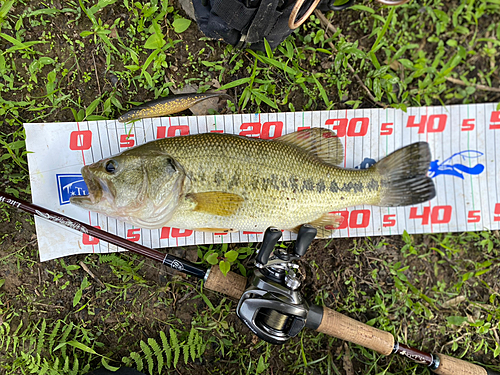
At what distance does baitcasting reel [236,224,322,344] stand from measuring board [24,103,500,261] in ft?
1.55

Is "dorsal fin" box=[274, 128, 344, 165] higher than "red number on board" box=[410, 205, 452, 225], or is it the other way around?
"dorsal fin" box=[274, 128, 344, 165]

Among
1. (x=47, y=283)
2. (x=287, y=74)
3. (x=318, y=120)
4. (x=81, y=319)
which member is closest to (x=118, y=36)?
(x=287, y=74)

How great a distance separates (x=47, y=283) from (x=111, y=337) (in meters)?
0.68

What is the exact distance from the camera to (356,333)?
2371mm

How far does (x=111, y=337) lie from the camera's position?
2.51 m

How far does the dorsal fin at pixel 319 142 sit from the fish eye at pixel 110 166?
1.21 metres

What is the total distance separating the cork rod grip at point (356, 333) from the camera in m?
2.34

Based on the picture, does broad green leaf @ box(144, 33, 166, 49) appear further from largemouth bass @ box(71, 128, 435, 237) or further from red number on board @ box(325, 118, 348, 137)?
red number on board @ box(325, 118, 348, 137)

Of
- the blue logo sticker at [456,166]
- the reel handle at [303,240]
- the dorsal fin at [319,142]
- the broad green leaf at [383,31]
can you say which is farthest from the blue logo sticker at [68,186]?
the blue logo sticker at [456,166]

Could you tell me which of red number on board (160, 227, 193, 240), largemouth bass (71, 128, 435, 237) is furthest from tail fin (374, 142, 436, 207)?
red number on board (160, 227, 193, 240)

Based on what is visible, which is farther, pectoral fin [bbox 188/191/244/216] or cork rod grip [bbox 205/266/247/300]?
cork rod grip [bbox 205/266/247/300]

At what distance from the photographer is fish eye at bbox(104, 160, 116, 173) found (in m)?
2.02

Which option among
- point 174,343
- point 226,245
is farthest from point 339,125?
point 174,343

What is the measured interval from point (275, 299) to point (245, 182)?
829 millimetres
